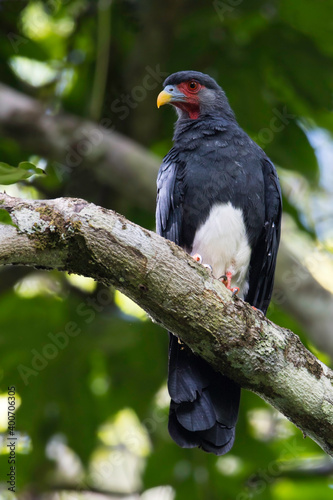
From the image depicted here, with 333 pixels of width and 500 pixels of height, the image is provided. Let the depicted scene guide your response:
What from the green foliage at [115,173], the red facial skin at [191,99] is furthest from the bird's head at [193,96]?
the green foliage at [115,173]

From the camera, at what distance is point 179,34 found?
6.66m

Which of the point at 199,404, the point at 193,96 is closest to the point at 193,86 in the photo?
the point at 193,96

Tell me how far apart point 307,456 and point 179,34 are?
4.46m

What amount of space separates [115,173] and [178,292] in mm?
3359

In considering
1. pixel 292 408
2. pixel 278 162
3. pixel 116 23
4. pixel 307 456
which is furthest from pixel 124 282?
pixel 116 23

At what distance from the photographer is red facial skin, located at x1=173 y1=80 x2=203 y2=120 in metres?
5.50

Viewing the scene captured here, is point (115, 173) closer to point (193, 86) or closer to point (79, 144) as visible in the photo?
point (79, 144)

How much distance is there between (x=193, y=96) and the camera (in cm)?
554

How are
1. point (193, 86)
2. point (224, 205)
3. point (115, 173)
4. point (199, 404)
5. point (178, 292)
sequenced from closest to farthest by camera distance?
point (178, 292), point (199, 404), point (224, 205), point (193, 86), point (115, 173)

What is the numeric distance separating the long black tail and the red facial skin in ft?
7.24

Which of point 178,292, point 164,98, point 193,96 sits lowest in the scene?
point 178,292

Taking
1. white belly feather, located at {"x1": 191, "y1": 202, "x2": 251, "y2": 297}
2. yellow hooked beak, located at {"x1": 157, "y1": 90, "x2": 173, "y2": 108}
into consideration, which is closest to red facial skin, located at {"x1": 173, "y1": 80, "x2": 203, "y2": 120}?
yellow hooked beak, located at {"x1": 157, "y1": 90, "x2": 173, "y2": 108}

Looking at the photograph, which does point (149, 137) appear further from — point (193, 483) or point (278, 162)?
point (193, 483)

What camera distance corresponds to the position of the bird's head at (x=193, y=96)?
5.44 meters
